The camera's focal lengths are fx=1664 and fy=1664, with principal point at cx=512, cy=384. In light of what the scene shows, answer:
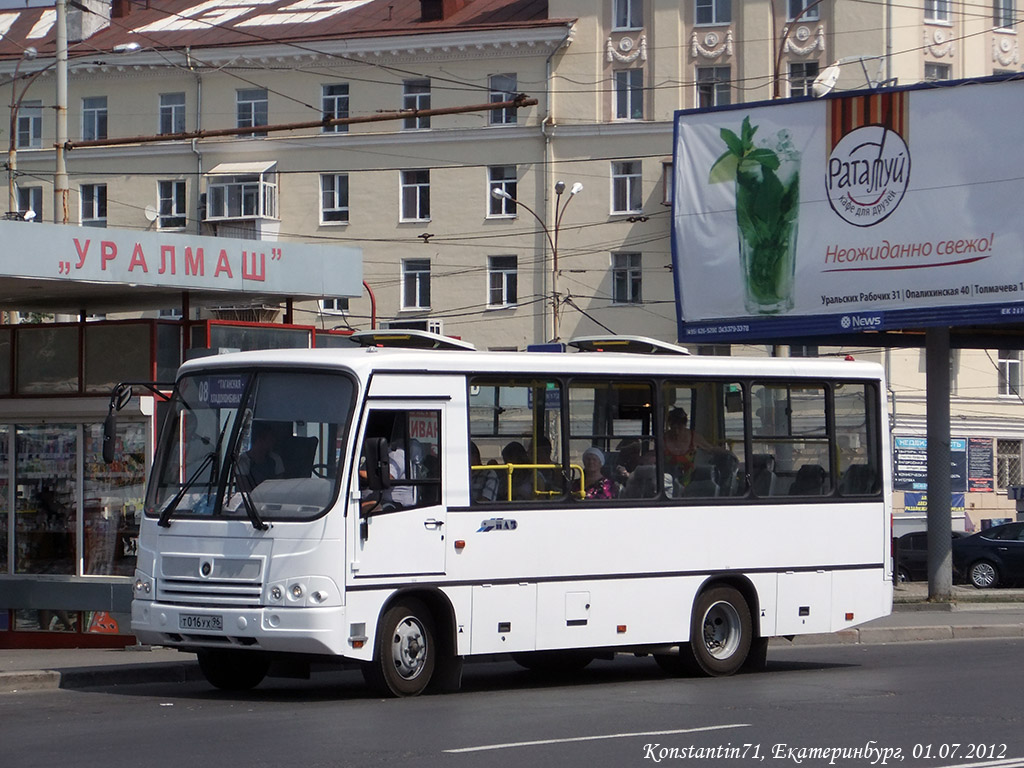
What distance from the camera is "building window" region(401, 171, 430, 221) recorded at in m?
55.9

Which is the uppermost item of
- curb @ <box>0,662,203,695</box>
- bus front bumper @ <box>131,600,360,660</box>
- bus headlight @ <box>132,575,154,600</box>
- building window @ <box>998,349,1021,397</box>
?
building window @ <box>998,349,1021,397</box>

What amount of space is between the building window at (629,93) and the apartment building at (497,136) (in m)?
0.09

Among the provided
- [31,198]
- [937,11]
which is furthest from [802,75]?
[31,198]

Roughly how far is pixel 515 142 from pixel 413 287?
5984mm

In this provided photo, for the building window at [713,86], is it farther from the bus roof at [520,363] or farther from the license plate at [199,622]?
the license plate at [199,622]

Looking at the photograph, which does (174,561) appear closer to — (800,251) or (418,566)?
(418,566)

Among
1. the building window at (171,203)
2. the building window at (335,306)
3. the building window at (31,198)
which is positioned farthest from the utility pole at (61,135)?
the building window at (31,198)

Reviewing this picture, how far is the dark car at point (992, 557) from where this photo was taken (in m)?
33.8

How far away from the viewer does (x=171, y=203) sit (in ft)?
189

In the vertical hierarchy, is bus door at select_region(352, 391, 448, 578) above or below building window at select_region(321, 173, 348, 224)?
below

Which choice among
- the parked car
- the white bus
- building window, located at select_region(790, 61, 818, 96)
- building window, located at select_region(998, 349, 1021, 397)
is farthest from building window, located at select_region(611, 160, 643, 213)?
the white bus

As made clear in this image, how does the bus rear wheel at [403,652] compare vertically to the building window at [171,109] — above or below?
below

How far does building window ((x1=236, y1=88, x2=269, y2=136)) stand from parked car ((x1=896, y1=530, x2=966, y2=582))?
27.9 meters

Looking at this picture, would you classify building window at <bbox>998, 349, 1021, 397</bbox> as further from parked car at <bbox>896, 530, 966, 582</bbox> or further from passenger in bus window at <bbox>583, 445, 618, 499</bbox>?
passenger in bus window at <bbox>583, 445, 618, 499</bbox>
